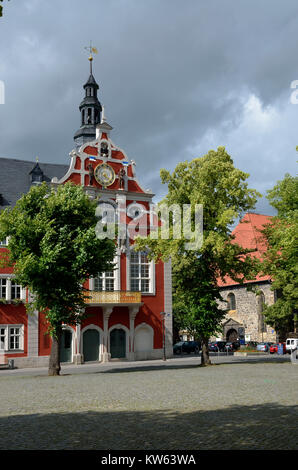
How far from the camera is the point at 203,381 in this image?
771 inches

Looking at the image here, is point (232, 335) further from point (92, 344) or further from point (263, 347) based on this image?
point (92, 344)

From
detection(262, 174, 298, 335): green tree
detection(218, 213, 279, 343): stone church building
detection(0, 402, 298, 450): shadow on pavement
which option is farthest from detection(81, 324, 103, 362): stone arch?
detection(0, 402, 298, 450): shadow on pavement

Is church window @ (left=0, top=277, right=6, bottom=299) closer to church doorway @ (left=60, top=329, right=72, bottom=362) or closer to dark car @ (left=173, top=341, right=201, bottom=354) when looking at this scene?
church doorway @ (left=60, top=329, right=72, bottom=362)

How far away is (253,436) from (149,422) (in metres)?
2.47

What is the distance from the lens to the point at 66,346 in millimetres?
37250

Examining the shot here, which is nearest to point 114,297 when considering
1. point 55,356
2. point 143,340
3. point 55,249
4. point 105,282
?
point 105,282

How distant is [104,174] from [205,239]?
47.0ft

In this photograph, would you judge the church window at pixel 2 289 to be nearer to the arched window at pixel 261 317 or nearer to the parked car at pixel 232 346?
the parked car at pixel 232 346

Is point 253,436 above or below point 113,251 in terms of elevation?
below
